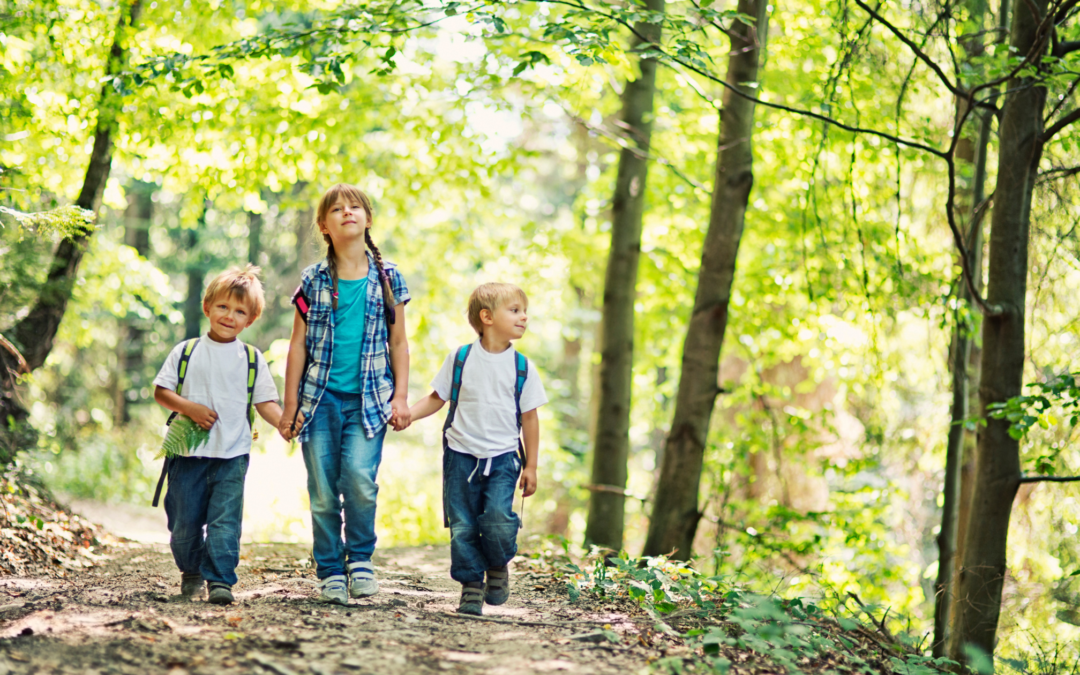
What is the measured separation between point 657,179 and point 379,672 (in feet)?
26.5

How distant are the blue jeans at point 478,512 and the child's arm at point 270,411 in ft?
2.82

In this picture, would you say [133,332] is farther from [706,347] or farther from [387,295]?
[387,295]

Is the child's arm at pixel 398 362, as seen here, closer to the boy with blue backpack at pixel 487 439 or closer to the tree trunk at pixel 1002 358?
Answer: the boy with blue backpack at pixel 487 439

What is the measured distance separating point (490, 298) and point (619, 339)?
4.02 meters

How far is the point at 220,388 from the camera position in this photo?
4.16 meters

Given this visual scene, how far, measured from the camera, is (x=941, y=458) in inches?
365

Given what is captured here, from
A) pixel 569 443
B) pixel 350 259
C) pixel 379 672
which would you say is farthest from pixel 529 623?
pixel 569 443

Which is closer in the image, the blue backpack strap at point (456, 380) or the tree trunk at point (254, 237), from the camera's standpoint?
the blue backpack strap at point (456, 380)

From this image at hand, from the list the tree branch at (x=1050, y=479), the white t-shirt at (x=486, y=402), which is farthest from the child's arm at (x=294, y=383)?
the tree branch at (x=1050, y=479)

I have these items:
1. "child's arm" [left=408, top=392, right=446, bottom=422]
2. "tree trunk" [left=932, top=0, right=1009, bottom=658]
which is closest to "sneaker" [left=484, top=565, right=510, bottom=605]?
"child's arm" [left=408, top=392, right=446, bottom=422]

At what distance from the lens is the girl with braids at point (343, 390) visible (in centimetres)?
409

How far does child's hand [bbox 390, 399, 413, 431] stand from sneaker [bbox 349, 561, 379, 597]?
73cm

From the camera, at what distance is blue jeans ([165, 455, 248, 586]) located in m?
4.08

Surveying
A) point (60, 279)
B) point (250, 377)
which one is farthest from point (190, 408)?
point (60, 279)
